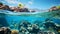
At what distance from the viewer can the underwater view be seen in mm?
3408

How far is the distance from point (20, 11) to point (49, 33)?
0.78 m

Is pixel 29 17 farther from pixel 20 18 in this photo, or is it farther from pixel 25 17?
pixel 20 18

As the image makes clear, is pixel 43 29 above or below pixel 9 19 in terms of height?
below

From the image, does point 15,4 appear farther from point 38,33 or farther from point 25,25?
point 38,33

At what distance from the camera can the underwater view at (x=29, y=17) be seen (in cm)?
341

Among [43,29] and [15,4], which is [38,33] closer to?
[43,29]

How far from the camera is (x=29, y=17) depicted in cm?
344

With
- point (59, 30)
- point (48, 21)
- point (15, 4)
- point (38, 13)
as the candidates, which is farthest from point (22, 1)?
point (59, 30)

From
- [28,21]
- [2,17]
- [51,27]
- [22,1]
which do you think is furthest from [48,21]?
[2,17]

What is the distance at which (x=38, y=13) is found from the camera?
3480 mm

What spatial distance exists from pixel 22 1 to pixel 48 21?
709 mm

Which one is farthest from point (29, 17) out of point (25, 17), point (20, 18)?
point (20, 18)

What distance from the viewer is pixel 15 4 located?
11.4 feet

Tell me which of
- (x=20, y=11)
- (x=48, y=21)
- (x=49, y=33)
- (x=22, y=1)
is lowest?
(x=49, y=33)
